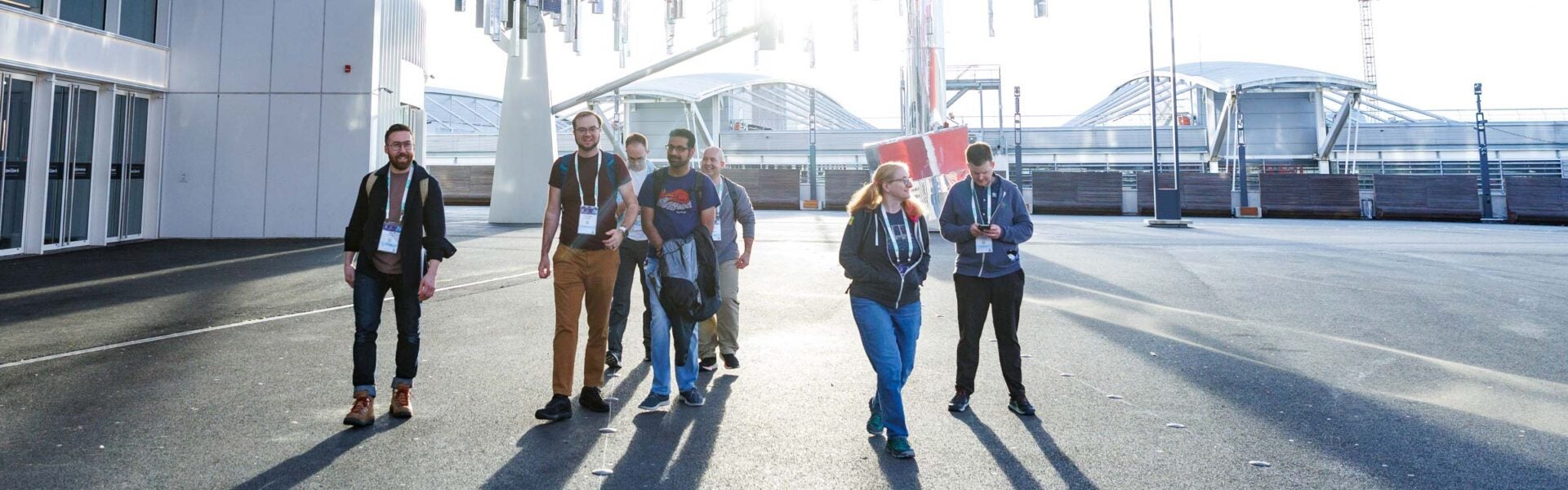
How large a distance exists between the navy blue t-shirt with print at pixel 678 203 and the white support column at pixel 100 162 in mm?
15322

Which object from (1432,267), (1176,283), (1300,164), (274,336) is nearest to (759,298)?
(274,336)

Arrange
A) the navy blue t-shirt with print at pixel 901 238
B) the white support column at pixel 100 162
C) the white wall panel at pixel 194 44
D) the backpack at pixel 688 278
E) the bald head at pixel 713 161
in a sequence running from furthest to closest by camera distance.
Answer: the white wall panel at pixel 194 44 < the white support column at pixel 100 162 < the bald head at pixel 713 161 < the backpack at pixel 688 278 < the navy blue t-shirt with print at pixel 901 238

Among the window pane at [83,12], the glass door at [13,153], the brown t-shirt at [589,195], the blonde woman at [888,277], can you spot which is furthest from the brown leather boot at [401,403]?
the window pane at [83,12]

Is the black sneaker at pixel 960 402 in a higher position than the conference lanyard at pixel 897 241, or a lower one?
lower

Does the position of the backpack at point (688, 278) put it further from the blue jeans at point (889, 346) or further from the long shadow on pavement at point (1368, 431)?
the long shadow on pavement at point (1368, 431)

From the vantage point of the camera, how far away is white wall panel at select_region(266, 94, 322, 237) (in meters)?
16.5

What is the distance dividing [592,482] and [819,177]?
109 feet

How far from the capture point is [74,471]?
3.46 meters

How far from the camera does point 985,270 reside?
4641 millimetres

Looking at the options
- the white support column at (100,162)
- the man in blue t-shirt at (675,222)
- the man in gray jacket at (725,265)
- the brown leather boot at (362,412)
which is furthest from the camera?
the white support column at (100,162)

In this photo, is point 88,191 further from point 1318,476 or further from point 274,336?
point 1318,476

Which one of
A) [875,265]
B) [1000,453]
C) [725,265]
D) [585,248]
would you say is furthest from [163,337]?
[1000,453]

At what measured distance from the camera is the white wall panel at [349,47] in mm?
16500

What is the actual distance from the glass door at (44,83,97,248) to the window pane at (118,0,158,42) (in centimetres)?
140
